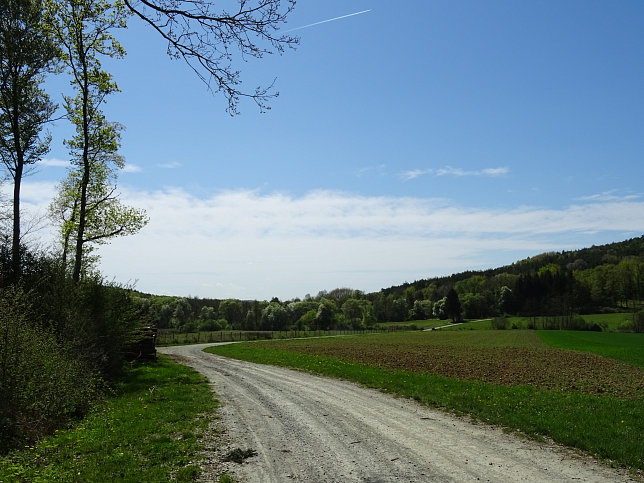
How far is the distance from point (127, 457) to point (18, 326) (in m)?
4.85

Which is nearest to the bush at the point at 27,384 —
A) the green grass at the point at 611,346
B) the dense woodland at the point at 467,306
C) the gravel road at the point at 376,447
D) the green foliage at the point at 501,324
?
the gravel road at the point at 376,447

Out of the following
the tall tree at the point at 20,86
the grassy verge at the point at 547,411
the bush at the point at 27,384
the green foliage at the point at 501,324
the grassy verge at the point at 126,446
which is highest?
the tall tree at the point at 20,86

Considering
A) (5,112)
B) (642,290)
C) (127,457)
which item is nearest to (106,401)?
(127,457)

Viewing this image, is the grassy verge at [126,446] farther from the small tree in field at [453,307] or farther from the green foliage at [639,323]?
the small tree in field at [453,307]

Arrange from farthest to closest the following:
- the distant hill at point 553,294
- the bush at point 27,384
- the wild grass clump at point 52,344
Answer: the distant hill at point 553,294 → the wild grass clump at point 52,344 → the bush at point 27,384

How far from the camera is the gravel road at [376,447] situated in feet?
24.1

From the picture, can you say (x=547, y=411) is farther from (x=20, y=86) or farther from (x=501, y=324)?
(x=501, y=324)

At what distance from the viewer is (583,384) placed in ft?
64.6

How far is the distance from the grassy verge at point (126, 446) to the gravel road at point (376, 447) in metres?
0.75

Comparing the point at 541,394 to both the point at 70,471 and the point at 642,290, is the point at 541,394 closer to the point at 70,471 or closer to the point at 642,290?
the point at 70,471

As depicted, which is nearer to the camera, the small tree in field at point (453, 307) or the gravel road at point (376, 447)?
A: the gravel road at point (376, 447)

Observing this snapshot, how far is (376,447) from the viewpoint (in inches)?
347

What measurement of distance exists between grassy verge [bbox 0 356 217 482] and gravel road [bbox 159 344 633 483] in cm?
75

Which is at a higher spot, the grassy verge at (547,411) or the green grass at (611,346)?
the grassy verge at (547,411)
